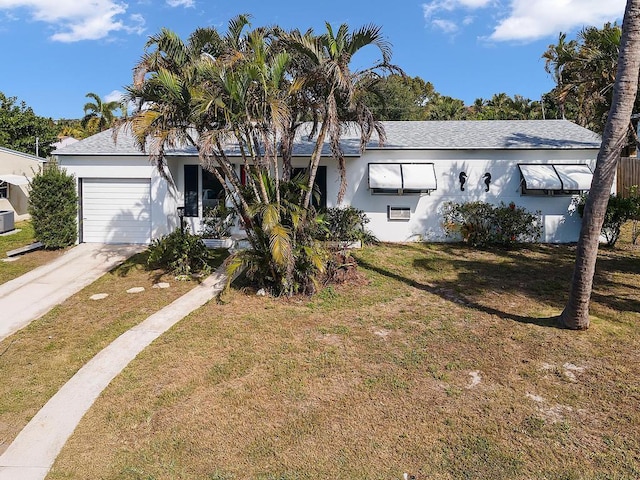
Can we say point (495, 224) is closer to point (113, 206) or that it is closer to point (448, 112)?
point (113, 206)

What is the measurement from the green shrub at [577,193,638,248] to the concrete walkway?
1279 centimetres

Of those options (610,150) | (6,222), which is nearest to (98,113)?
(6,222)

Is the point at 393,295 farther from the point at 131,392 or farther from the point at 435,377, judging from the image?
the point at 131,392

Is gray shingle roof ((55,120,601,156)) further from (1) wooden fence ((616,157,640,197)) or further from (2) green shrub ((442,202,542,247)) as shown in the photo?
(1) wooden fence ((616,157,640,197))

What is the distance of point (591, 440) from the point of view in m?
4.85

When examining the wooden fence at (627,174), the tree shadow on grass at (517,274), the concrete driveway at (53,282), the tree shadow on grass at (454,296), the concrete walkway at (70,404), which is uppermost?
the wooden fence at (627,174)

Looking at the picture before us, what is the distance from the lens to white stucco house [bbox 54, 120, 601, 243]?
48.7 feet

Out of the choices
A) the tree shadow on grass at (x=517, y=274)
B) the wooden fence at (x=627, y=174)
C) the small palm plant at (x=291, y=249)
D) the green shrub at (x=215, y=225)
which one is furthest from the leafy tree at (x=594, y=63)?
the green shrub at (x=215, y=225)

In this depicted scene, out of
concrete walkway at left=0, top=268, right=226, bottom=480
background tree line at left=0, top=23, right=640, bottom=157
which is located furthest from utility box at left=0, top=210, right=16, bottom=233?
concrete walkway at left=0, top=268, right=226, bottom=480

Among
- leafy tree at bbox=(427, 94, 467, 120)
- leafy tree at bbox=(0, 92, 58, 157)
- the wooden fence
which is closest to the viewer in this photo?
the wooden fence

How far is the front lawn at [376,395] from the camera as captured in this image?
4590mm

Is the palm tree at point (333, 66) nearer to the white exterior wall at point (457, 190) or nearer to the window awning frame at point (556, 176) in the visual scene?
the white exterior wall at point (457, 190)

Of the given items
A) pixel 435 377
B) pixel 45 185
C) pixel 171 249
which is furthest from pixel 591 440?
pixel 45 185

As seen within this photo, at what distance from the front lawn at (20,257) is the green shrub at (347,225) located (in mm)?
8895
